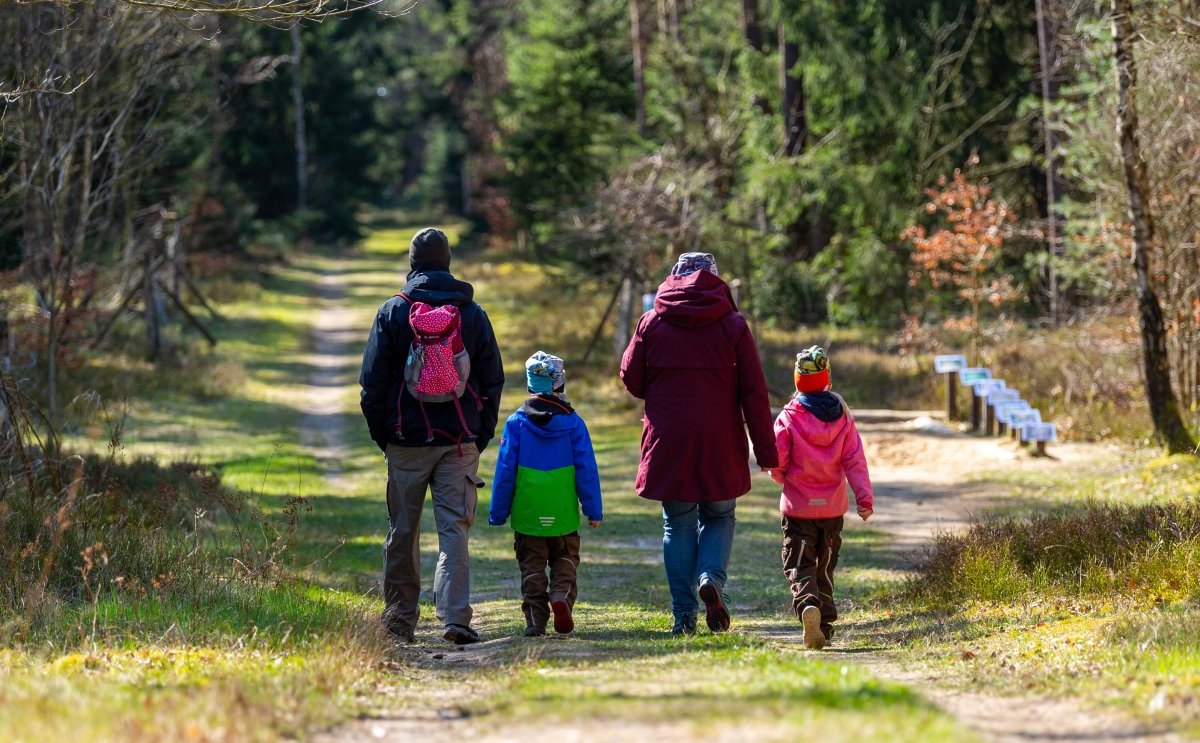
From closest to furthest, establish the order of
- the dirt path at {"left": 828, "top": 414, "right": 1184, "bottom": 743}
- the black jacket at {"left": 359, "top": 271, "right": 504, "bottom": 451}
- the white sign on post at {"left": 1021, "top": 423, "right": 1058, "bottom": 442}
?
the dirt path at {"left": 828, "top": 414, "right": 1184, "bottom": 743} < the black jacket at {"left": 359, "top": 271, "right": 504, "bottom": 451} < the white sign on post at {"left": 1021, "top": 423, "right": 1058, "bottom": 442}

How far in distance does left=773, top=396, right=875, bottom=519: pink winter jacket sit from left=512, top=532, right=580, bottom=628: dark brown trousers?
1279 millimetres

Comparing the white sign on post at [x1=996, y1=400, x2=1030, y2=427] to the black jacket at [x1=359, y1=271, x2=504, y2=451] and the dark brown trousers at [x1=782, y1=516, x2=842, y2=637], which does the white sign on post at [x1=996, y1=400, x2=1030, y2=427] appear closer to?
the dark brown trousers at [x1=782, y1=516, x2=842, y2=637]

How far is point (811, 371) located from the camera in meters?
8.28

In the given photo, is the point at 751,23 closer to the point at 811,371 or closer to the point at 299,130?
the point at 299,130

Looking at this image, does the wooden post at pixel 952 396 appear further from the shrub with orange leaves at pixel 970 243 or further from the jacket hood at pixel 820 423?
the jacket hood at pixel 820 423

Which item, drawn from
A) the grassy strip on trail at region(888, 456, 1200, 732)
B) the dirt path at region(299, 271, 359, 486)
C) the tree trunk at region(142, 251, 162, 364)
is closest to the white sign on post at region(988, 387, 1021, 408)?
the grassy strip on trail at region(888, 456, 1200, 732)

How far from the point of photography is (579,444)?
27.0 ft

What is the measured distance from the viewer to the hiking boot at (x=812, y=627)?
777cm

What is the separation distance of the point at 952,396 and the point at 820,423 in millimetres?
12957

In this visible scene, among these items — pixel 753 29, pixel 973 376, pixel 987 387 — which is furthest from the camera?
pixel 753 29

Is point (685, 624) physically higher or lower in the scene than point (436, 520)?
lower

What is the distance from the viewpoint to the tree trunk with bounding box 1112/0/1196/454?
1413cm

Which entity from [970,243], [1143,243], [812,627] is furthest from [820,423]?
[970,243]

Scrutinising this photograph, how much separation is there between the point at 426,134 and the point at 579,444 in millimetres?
86311
